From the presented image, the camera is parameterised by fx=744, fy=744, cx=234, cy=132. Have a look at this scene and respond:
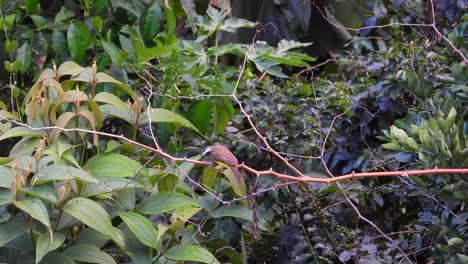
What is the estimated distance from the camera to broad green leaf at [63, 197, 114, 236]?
159cm

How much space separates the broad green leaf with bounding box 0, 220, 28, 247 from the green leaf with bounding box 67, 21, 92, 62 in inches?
38.3

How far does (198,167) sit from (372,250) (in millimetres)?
588

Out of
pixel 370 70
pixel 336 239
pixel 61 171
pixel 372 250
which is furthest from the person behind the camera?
pixel 370 70

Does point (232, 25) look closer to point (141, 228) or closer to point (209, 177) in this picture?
point (209, 177)

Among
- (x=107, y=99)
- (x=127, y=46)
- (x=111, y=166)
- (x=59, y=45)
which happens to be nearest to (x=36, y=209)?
(x=111, y=166)

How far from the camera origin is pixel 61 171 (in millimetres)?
1634

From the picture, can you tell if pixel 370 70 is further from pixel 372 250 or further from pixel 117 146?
pixel 117 146

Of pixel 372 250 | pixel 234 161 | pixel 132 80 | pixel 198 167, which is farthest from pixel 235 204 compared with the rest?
pixel 132 80

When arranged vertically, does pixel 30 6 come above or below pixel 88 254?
above

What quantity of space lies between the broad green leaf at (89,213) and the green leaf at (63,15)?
1185 millimetres

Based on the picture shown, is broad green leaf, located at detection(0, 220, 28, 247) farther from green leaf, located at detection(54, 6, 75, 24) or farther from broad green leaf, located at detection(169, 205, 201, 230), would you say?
green leaf, located at detection(54, 6, 75, 24)

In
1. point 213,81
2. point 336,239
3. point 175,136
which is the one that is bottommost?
point 336,239

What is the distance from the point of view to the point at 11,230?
1.62 m

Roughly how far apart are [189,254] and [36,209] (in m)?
0.37
